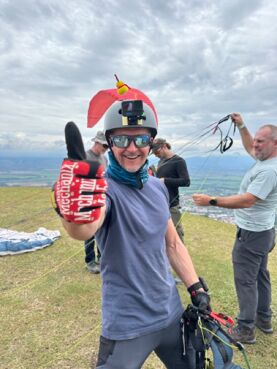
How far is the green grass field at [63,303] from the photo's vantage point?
390 cm

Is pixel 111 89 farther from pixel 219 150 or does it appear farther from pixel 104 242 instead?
pixel 219 150

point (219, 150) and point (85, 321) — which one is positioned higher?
point (219, 150)

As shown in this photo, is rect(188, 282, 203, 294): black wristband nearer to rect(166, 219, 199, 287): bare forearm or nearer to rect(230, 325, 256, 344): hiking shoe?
rect(166, 219, 199, 287): bare forearm

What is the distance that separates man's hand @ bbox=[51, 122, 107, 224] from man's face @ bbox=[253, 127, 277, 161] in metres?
3.10

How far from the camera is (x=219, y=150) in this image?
541 cm

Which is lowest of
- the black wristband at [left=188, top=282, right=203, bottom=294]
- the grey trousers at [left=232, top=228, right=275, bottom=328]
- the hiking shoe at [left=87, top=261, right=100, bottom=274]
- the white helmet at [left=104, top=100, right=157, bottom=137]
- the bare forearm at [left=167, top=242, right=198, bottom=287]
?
the hiking shoe at [left=87, top=261, right=100, bottom=274]

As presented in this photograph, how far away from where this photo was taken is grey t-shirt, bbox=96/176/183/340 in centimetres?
187

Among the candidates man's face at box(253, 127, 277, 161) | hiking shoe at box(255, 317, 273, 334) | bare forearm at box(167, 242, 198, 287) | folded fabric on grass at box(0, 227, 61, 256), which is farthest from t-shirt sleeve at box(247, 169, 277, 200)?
folded fabric on grass at box(0, 227, 61, 256)

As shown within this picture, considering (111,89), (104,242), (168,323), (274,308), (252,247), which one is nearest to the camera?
(104,242)

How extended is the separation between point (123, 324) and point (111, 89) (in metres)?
1.75

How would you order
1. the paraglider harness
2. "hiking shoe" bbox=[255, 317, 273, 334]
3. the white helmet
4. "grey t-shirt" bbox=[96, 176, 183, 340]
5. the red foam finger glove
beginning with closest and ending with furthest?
1. the red foam finger glove
2. "grey t-shirt" bbox=[96, 176, 183, 340]
3. the white helmet
4. the paraglider harness
5. "hiking shoe" bbox=[255, 317, 273, 334]

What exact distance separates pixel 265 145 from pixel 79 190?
3.25 meters

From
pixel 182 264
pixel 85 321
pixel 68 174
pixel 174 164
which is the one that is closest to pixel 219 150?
pixel 174 164

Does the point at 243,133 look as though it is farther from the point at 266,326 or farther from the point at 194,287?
the point at 194,287
